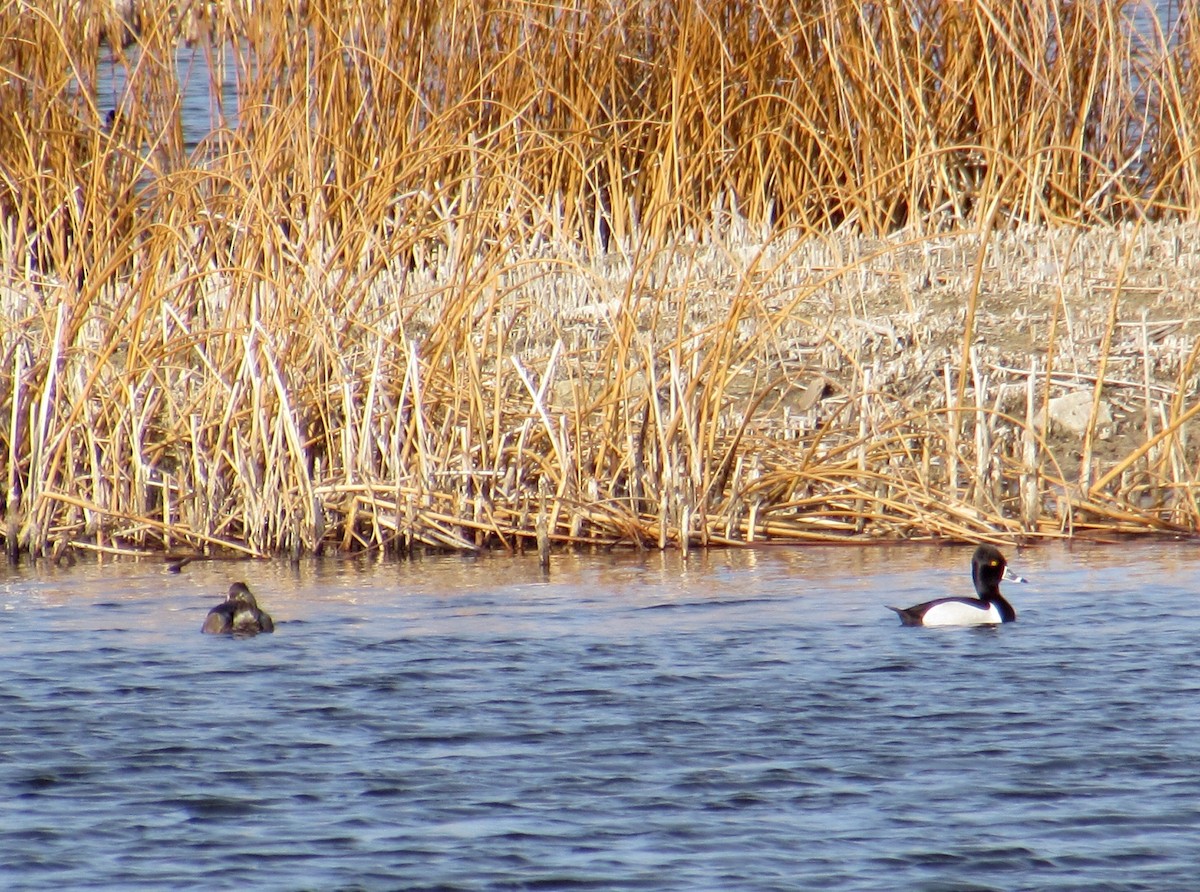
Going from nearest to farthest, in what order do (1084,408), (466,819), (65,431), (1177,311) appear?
(466,819) → (65,431) → (1084,408) → (1177,311)

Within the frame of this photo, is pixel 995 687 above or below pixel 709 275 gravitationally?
below

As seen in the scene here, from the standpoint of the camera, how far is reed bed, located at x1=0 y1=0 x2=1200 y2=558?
9.83 m

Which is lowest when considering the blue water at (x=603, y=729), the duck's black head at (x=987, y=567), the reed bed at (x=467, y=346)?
the blue water at (x=603, y=729)

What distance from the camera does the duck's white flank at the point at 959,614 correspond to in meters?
8.52

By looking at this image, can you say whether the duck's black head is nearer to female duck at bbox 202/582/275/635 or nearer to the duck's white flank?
the duck's white flank

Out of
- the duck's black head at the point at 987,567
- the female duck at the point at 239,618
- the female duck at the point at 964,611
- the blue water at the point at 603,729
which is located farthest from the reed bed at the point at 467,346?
the female duck at the point at 239,618

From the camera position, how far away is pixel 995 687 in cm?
766

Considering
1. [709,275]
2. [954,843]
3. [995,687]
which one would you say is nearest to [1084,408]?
[709,275]

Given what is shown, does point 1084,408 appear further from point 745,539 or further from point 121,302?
point 121,302

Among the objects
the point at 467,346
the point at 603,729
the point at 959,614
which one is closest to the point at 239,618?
the point at 603,729

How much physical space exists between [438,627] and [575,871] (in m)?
2.96

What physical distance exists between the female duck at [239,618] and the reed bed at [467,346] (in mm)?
1493

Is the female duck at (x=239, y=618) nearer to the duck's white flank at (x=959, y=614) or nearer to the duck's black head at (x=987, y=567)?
the duck's white flank at (x=959, y=614)

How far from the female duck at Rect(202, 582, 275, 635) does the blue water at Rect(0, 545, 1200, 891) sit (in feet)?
0.19
